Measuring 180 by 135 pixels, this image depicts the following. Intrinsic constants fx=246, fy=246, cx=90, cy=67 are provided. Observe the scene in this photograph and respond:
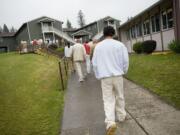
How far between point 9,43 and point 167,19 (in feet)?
160

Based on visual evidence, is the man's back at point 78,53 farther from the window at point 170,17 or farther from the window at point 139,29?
the window at point 139,29

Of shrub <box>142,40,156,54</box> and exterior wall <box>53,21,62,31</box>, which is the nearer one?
shrub <box>142,40,156,54</box>

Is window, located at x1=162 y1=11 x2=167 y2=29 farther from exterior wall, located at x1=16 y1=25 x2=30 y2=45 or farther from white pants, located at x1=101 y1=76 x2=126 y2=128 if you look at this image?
exterior wall, located at x1=16 y1=25 x2=30 y2=45

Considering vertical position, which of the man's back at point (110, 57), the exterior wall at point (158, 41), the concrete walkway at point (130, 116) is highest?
the exterior wall at point (158, 41)

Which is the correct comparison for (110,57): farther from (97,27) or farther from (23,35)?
(97,27)

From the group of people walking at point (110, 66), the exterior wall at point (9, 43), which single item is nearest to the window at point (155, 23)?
the group of people walking at point (110, 66)

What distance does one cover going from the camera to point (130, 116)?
5.37m

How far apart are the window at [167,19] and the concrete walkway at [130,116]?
1050 centimetres

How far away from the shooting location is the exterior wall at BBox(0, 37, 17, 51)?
58.6 metres

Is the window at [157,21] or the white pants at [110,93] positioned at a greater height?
the window at [157,21]

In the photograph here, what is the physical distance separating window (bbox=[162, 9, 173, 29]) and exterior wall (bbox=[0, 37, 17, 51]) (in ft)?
153

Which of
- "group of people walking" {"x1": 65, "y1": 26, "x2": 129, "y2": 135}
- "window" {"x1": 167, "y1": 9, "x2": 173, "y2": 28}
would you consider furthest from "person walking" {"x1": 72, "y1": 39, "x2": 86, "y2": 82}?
"window" {"x1": 167, "y1": 9, "x2": 173, "y2": 28}

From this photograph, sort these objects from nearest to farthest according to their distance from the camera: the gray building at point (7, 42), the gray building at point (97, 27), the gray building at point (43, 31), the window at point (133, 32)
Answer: the window at point (133, 32) < the gray building at point (43, 31) < the gray building at point (7, 42) < the gray building at point (97, 27)

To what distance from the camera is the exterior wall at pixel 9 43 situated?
2306 inches
